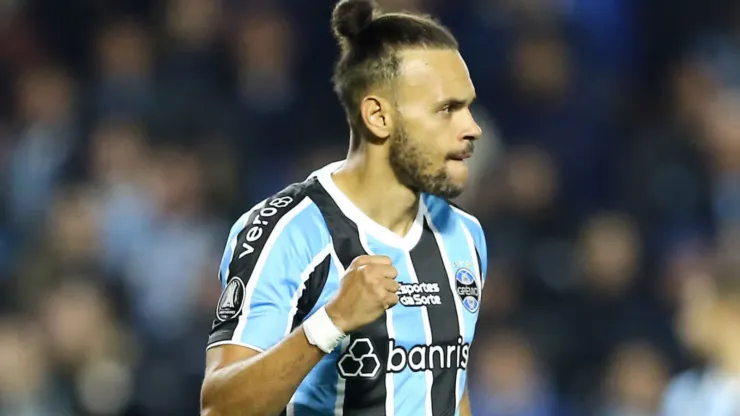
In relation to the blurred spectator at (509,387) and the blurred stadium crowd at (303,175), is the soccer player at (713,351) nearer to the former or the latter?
the blurred stadium crowd at (303,175)

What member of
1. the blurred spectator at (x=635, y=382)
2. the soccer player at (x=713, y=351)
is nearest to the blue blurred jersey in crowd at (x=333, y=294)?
the soccer player at (x=713, y=351)

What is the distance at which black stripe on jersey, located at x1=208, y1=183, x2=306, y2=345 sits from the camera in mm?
3098

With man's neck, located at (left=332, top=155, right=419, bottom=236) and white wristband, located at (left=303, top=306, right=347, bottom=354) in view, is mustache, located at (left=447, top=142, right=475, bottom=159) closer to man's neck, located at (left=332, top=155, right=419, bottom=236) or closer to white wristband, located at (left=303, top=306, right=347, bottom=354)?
man's neck, located at (left=332, top=155, right=419, bottom=236)

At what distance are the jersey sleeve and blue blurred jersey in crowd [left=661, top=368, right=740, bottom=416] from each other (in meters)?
2.91

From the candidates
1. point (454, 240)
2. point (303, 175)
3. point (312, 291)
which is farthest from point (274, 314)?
point (303, 175)

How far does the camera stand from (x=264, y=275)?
122 inches

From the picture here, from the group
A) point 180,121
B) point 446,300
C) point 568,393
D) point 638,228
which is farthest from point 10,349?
point 446,300

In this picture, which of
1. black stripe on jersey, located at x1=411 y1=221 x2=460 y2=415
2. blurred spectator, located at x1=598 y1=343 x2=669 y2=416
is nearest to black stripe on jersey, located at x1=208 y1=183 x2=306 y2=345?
black stripe on jersey, located at x1=411 y1=221 x2=460 y2=415

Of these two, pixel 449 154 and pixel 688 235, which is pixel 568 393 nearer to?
pixel 688 235

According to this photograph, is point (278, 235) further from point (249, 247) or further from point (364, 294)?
point (364, 294)

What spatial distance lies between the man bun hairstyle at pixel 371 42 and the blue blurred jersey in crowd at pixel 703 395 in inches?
109

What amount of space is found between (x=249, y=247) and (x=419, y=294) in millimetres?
481

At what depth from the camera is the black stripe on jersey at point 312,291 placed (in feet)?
10.3

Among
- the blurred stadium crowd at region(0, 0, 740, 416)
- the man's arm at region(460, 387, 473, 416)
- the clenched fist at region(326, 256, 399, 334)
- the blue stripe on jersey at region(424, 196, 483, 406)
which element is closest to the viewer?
the clenched fist at region(326, 256, 399, 334)
